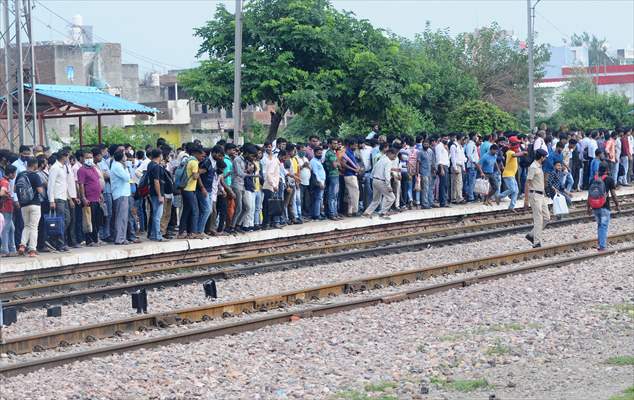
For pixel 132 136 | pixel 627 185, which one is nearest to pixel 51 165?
pixel 627 185

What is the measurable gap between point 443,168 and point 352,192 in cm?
287

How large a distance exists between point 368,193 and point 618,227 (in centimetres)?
544

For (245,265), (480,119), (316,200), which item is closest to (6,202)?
(245,265)

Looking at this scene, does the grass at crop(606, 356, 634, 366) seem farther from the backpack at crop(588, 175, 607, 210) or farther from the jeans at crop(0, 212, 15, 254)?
the jeans at crop(0, 212, 15, 254)

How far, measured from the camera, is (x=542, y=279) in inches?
652

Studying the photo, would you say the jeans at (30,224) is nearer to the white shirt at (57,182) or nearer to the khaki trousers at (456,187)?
the white shirt at (57,182)

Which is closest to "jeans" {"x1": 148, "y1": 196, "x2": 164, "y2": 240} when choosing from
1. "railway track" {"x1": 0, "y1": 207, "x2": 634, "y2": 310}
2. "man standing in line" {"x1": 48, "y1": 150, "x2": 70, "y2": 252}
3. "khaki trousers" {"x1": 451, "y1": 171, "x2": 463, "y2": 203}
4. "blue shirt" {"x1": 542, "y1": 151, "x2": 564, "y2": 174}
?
"man standing in line" {"x1": 48, "y1": 150, "x2": 70, "y2": 252}

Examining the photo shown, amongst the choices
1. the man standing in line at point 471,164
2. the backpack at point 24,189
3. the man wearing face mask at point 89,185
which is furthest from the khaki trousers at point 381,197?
the backpack at point 24,189

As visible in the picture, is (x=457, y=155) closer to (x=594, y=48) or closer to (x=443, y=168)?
(x=443, y=168)

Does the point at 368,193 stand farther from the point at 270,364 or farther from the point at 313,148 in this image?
the point at 270,364

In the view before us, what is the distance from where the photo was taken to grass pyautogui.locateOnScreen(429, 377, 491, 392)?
9789 millimetres

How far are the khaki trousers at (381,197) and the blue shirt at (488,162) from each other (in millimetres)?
3480

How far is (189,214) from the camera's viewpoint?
21.0 meters

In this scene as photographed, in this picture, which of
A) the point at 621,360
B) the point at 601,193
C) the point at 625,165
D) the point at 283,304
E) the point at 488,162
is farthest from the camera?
the point at 625,165
